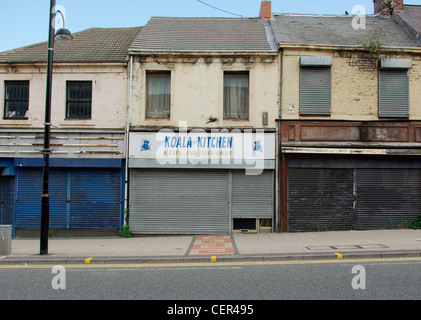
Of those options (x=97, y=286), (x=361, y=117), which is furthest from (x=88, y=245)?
(x=361, y=117)

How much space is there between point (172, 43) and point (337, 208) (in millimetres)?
9235

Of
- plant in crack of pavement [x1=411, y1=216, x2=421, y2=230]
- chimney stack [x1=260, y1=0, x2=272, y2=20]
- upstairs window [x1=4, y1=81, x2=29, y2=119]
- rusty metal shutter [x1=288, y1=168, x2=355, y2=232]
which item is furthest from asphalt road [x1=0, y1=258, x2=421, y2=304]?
chimney stack [x1=260, y1=0, x2=272, y2=20]

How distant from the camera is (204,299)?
5.58 m

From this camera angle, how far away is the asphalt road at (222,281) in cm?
571

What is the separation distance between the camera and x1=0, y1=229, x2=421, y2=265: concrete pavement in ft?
27.7

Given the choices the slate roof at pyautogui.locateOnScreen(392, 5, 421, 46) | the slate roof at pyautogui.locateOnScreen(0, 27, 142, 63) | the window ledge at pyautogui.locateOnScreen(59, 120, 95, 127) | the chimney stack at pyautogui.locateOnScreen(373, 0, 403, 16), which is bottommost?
the window ledge at pyautogui.locateOnScreen(59, 120, 95, 127)

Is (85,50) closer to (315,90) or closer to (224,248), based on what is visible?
(315,90)

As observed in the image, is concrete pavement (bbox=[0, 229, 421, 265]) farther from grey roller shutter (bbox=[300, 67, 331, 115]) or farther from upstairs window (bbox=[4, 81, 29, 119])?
upstairs window (bbox=[4, 81, 29, 119])

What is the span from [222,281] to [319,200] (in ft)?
23.4

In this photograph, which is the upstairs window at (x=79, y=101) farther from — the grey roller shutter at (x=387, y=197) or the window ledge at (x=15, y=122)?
the grey roller shutter at (x=387, y=197)

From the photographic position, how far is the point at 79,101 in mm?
13258

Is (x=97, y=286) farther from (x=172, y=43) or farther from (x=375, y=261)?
(x=172, y=43)

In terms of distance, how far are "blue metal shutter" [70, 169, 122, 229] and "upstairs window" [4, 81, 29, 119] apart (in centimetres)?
343

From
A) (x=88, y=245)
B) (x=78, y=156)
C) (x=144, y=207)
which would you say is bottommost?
(x=88, y=245)
